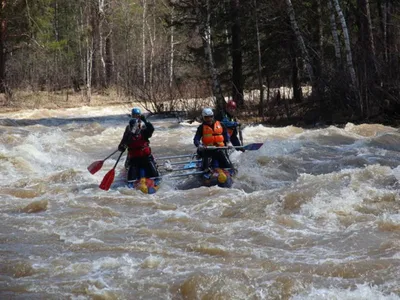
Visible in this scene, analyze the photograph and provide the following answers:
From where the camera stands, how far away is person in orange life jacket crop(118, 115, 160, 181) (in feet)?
32.1

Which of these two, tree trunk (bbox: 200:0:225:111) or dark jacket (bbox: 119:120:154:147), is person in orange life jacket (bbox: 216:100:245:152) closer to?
dark jacket (bbox: 119:120:154:147)

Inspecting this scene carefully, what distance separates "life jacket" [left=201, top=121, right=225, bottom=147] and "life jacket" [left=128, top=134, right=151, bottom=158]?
1039 millimetres

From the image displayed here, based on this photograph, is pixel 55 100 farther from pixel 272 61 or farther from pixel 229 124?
pixel 229 124

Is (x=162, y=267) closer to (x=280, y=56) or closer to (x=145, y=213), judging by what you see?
(x=145, y=213)

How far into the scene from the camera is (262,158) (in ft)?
39.4

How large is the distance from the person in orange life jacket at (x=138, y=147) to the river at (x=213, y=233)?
1.09 feet

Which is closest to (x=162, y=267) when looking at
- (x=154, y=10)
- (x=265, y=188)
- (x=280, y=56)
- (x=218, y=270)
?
(x=218, y=270)

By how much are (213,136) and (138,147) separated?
1312 millimetres

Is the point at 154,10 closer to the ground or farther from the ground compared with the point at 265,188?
farther from the ground

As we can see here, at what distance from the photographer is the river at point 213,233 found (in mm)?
5625

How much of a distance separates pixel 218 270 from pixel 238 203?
9.00 feet

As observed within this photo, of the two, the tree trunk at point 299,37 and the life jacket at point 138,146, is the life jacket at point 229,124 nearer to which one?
the life jacket at point 138,146

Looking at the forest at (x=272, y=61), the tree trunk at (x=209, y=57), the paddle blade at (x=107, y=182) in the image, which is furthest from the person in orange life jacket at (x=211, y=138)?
the tree trunk at (x=209, y=57)

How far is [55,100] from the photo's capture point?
28.2 m
